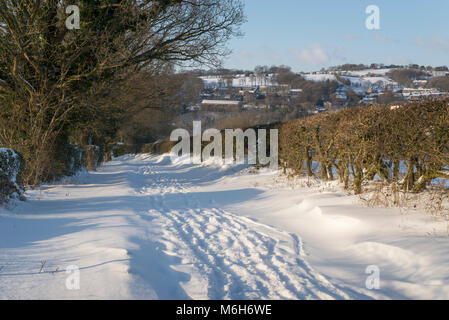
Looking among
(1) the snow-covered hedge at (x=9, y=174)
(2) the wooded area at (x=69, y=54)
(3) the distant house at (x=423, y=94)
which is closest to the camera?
(1) the snow-covered hedge at (x=9, y=174)

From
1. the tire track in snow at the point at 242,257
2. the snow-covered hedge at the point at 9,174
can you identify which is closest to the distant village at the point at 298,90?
the snow-covered hedge at the point at 9,174

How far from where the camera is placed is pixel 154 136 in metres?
50.0

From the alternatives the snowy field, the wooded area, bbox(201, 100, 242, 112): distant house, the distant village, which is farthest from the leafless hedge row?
bbox(201, 100, 242, 112): distant house

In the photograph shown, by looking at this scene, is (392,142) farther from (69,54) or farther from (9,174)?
(69,54)

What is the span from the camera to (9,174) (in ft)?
22.1

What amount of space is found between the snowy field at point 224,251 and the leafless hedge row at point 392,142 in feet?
2.98

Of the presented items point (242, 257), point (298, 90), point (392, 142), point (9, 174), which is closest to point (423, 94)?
point (392, 142)

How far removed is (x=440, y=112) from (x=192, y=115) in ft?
153

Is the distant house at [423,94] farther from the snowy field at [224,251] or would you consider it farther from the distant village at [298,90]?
the distant village at [298,90]

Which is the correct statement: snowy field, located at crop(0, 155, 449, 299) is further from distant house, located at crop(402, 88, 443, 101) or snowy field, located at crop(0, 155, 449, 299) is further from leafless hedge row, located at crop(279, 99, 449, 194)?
distant house, located at crop(402, 88, 443, 101)

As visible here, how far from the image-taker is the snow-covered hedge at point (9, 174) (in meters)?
6.44

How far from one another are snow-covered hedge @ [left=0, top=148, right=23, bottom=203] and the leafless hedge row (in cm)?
692
